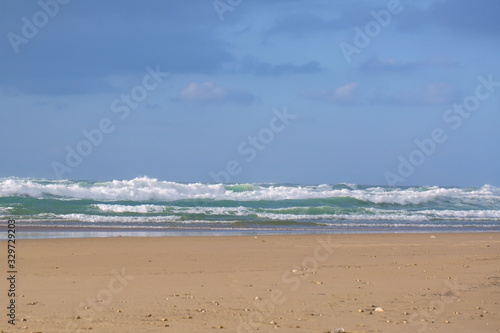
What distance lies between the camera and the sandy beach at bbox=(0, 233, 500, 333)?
5.76m

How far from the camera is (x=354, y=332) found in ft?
17.8

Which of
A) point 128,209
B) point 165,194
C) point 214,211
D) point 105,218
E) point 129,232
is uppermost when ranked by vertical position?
point 165,194

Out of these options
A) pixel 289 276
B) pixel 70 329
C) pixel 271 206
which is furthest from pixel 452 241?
pixel 271 206

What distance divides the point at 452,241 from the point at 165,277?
9.67 m

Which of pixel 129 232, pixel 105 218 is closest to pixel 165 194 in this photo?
pixel 105 218

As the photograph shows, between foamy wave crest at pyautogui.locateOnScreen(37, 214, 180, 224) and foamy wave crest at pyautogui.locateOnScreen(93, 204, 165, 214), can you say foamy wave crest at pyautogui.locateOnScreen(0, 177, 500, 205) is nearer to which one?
foamy wave crest at pyautogui.locateOnScreen(93, 204, 165, 214)

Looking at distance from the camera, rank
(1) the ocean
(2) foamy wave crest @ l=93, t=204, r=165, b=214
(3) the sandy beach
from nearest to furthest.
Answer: (3) the sandy beach
(1) the ocean
(2) foamy wave crest @ l=93, t=204, r=165, b=214

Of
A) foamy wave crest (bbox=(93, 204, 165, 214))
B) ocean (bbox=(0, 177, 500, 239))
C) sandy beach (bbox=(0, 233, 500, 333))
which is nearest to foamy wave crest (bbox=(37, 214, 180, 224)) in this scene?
ocean (bbox=(0, 177, 500, 239))

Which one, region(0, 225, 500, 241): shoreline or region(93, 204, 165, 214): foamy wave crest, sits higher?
region(93, 204, 165, 214): foamy wave crest

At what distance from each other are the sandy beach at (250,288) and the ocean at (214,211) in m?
5.48

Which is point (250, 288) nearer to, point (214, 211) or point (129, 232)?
point (129, 232)

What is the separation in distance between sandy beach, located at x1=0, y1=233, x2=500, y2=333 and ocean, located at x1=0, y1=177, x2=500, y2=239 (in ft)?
18.0

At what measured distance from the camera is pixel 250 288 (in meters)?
7.64

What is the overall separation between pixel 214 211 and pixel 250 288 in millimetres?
18617
